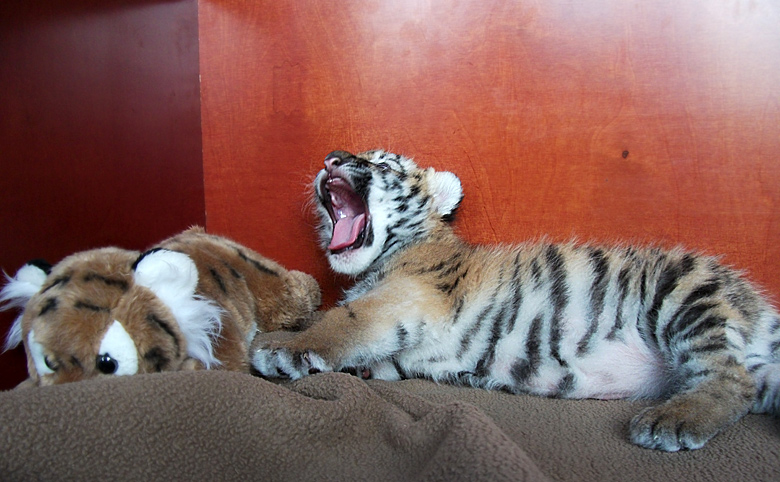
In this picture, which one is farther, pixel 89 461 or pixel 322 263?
pixel 322 263

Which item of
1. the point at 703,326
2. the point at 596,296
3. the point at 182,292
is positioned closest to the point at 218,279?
the point at 182,292

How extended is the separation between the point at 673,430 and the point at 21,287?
166 centimetres

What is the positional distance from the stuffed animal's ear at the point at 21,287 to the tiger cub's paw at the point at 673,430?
5.12 ft

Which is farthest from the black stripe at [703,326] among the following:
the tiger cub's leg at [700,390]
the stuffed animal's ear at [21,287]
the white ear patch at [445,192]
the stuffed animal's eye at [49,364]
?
the stuffed animal's ear at [21,287]

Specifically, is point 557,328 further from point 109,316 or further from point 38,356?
Result: point 38,356

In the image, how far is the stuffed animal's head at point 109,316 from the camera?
121 centimetres

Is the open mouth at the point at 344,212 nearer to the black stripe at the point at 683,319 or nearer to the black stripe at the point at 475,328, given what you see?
the black stripe at the point at 475,328

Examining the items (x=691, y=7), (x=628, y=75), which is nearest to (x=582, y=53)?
(x=628, y=75)

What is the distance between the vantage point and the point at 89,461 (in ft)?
3.23

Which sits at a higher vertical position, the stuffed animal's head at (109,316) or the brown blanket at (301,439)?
the stuffed animal's head at (109,316)

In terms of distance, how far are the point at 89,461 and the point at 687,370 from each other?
1488 mm

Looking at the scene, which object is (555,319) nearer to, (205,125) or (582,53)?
(582,53)

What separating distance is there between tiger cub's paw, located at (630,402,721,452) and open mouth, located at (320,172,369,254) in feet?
3.65

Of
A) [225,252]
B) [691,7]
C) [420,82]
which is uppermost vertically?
[691,7]
